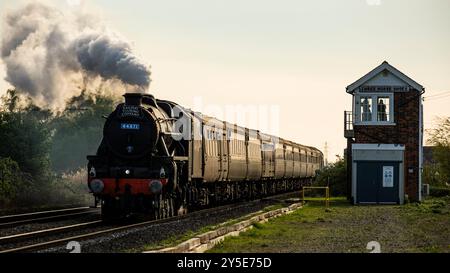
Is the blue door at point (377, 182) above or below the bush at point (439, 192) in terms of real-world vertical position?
above

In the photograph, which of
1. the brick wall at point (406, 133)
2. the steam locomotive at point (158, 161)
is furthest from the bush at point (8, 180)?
the brick wall at point (406, 133)

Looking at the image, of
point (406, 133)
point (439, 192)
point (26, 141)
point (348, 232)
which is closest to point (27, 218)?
point (348, 232)

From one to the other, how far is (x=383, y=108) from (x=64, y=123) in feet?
179

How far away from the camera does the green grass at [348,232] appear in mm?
16875

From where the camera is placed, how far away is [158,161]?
24578mm

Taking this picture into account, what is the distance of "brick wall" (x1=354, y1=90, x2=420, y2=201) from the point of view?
36875 mm

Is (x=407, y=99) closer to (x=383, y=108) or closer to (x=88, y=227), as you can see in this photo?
(x=383, y=108)

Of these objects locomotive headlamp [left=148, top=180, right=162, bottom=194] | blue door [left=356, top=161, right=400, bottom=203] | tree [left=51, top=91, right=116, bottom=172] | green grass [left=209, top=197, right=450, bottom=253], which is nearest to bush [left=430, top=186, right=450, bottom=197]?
blue door [left=356, top=161, right=400, bottom=203]

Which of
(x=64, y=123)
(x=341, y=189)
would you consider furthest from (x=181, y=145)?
(x=64, y=123)

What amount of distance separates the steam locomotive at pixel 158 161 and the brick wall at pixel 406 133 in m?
6.89

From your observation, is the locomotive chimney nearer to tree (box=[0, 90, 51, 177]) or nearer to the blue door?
the blue door

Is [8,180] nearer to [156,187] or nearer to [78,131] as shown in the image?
[156,187]

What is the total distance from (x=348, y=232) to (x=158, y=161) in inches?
267

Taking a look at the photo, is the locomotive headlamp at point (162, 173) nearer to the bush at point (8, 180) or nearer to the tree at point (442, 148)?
the bush at point (8, 180)
